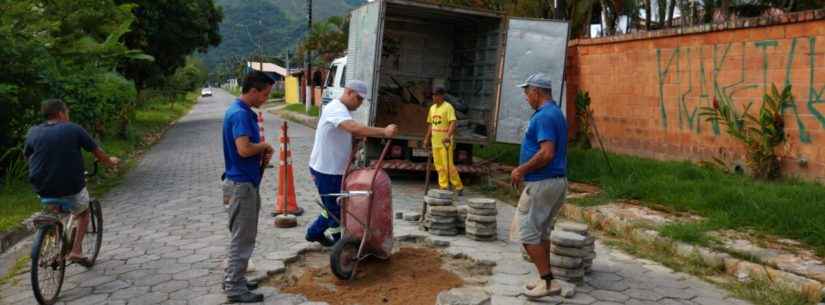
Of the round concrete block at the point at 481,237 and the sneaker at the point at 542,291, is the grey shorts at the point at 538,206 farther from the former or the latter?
the round concrete block at the point at 481,237

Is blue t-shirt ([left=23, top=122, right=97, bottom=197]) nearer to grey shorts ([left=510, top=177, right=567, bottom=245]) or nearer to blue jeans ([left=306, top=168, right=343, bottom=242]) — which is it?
blue jeans ([left=306, top=168, right=343, bottom=242])

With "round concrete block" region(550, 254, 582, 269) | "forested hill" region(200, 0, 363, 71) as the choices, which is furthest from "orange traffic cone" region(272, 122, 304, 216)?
"forested hill" region(200, 0, 363, 71)

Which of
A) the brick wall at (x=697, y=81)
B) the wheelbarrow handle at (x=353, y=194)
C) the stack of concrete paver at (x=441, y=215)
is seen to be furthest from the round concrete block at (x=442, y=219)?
the brick wall at (x=697, y=81)

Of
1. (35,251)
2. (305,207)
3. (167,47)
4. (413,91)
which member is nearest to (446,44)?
(413,91)

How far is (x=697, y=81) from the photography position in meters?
9.89

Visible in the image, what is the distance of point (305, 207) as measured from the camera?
8.38 meters

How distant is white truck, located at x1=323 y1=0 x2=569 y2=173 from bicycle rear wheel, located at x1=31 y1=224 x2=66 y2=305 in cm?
591

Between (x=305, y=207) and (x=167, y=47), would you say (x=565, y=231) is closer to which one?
(x=305, y=207)

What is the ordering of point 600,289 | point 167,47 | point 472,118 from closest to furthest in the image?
point 600,289 → point 472,118 → point 167,47

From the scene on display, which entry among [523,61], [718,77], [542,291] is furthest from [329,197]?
[718,77]

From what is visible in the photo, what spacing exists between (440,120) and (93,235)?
5.05 meters

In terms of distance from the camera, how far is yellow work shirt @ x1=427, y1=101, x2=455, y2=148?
364 inches

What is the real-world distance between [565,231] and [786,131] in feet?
15.8

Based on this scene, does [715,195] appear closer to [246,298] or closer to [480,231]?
[480,231]
